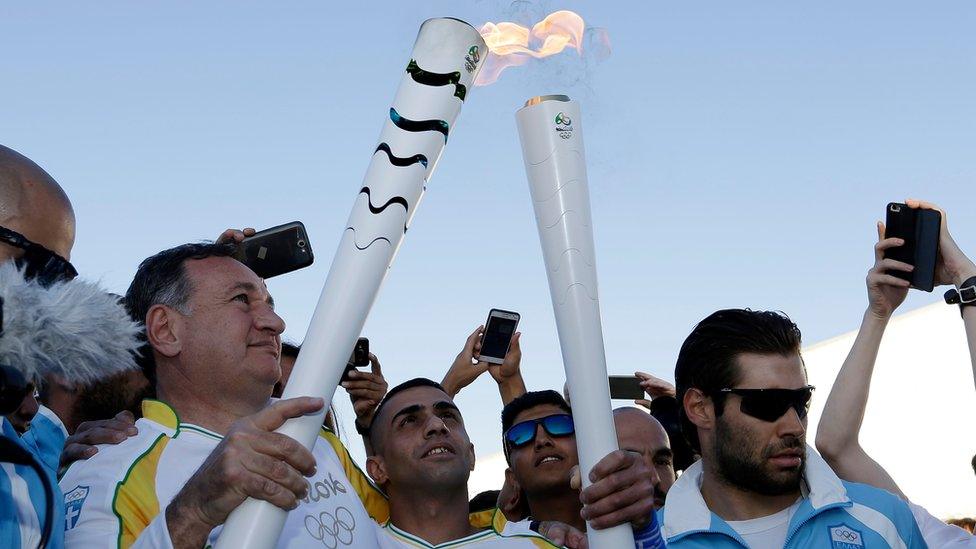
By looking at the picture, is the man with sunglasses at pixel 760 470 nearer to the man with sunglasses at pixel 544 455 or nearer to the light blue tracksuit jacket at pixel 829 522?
the light blue tracksuit jacket at pixel 829 522

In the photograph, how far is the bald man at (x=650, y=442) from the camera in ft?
15.5

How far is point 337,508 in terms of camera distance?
10.4ft

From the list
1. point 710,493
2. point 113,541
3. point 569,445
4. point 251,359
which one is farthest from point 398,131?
point 569,445

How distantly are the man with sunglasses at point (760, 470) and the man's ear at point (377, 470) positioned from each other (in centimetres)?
123

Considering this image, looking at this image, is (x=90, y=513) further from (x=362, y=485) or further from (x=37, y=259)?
(x=362, y=485)

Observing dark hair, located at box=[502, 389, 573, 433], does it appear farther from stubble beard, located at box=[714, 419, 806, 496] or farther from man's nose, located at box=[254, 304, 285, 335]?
man's nose, located at box=[254, 304, 285, 335]

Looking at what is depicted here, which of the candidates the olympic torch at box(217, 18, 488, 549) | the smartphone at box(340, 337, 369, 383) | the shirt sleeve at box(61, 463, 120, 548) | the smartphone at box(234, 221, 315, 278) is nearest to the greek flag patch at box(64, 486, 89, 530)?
the shirt sleeve at box(61, 463, 120, 548)

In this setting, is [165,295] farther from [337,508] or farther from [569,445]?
[569,445]

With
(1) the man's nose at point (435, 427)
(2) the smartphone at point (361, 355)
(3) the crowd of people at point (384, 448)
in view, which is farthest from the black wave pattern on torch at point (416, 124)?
(2) the smartphone at point (361, 355)

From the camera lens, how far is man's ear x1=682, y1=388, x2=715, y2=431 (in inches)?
135

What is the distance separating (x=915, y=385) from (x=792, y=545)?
340 inches

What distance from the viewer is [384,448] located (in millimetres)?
4176

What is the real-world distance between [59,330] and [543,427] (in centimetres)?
284

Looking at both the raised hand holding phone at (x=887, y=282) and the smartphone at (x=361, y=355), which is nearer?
the raised hand holding phone at (x=887, y=282)
